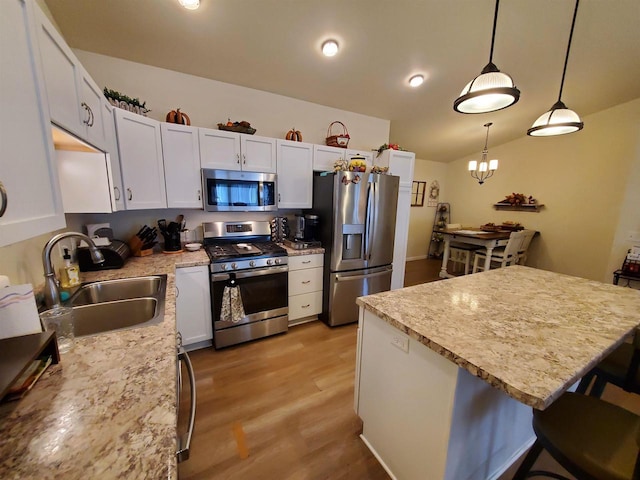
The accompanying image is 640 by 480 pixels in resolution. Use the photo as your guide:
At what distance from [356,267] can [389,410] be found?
1660 mm

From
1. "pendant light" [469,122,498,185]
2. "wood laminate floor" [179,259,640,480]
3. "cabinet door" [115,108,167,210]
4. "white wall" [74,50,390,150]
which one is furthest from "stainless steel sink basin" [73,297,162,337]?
"pendant light" [469,122,498,185]

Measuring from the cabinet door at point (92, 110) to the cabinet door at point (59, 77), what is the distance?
8cm

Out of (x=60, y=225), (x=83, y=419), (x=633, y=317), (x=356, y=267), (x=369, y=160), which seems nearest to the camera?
(x=83, y=419)

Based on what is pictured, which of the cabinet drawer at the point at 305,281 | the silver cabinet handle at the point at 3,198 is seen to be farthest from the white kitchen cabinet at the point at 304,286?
the silver cabinet handle at the point at 3,198

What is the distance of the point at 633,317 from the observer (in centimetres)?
117

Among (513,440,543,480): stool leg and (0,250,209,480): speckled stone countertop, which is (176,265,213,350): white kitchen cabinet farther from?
(513,440,543,480): stool leg

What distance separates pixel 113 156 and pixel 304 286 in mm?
2002

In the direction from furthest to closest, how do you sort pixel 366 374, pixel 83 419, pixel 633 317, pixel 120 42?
→ pixel 120 42 < pixel 366 374 < pixel 633 317 < pixel 83 419

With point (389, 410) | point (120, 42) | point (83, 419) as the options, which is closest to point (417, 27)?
point (120, 42)

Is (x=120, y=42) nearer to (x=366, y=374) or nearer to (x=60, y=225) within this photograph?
(x=60, y=225)

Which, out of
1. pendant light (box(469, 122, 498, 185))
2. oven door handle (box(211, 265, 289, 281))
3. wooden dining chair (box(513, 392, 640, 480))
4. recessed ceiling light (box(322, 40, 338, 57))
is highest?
recessed ceiling light (box(322, 40, 338, 57))

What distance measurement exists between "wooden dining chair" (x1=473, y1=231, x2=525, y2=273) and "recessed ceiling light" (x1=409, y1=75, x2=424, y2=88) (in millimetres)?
2843

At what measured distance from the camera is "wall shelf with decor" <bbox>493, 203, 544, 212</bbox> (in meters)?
4.59

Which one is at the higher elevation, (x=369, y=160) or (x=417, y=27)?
(x=417, y=27)
